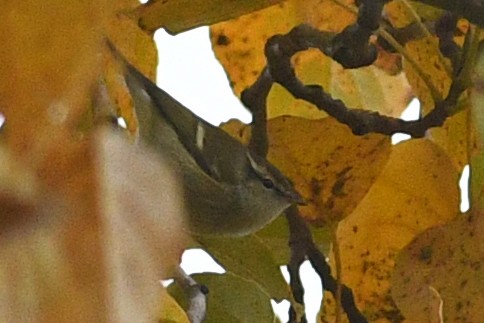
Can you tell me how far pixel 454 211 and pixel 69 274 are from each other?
0.18 meters

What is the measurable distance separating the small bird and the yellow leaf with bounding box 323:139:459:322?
0.13ft

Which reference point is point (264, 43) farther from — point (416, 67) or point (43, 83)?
point (43, 83)

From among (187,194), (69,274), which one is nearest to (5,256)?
(69,274)

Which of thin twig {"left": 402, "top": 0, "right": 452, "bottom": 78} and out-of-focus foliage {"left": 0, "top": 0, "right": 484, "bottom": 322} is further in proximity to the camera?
thin twig {"left": 402, "top": 0, "right": 452, "bottom": 78}

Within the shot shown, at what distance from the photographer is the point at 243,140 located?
272 mm

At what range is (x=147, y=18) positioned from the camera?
0.79ft

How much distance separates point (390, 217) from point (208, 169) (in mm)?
65

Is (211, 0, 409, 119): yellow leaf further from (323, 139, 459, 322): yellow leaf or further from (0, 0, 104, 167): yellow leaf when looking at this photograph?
(0, 0, 104, 167): yellow leaf

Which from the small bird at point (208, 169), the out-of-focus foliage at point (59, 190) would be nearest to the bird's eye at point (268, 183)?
the small bird at point (208, 169)

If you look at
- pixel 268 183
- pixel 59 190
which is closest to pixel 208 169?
pixel 268 183

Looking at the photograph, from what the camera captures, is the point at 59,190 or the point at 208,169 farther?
the point at 208,169

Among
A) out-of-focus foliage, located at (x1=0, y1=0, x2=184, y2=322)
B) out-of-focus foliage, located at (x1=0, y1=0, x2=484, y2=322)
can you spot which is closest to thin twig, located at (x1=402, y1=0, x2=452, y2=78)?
out-of-focus foliage, located at (x1=0, y1=0, x2=484, y2=322)

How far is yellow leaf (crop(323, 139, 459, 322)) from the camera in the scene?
0.26 m

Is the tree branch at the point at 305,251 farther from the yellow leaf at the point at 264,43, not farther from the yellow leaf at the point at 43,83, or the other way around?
→ the yellow leaf at the point at 43,83
